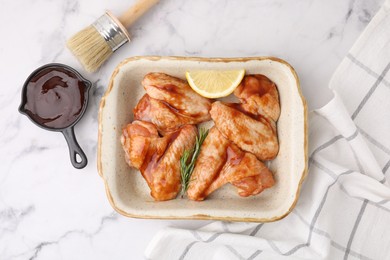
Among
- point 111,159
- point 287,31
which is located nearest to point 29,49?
point 111,159

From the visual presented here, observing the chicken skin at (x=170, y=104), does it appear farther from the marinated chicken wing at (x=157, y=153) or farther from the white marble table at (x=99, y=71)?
the white marble table at (x=99, y=71)

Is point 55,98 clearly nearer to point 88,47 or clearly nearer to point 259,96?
point 88,47

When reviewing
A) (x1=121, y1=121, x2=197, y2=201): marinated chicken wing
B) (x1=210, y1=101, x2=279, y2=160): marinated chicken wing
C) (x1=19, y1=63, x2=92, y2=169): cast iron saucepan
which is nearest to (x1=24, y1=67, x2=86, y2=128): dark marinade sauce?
(x1=19, y1=63, x2=92, y2=169): cast iron saucepan

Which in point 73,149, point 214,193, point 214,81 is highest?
point 214,81

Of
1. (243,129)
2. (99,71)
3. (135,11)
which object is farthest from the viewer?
(99,71)

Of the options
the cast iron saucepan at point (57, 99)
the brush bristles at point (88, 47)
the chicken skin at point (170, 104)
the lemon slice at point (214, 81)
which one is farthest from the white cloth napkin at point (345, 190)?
the brush bristles at point (88, 47)

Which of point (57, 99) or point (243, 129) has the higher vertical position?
point (243, 129)

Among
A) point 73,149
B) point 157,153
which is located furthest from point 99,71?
point 157,153
